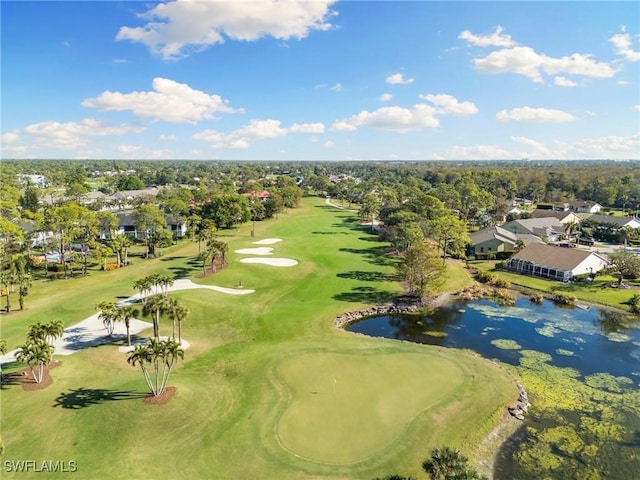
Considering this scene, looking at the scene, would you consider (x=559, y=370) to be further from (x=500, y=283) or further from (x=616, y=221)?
(x=616, y=221)

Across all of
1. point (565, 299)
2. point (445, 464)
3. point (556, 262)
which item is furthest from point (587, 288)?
point (445, 464)

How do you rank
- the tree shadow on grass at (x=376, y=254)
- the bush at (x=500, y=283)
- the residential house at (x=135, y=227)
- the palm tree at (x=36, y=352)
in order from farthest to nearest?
the residential house at (x=135, y=227)
the tree shadow on grass at (x=376, y=254)
the bush at (x=500, y=283)
the palm tree at (x=36, y=352)

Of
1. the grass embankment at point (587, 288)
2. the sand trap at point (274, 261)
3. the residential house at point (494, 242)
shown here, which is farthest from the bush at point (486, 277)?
the sand trap at point (274, 261)

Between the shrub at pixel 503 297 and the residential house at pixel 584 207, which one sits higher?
the residential house at pixel 584 207

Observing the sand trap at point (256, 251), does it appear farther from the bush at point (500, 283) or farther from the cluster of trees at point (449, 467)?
the cluster of trees at point (449, 467)

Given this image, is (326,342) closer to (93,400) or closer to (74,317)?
(93,400)

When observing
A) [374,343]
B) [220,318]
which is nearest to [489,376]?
[374,343]

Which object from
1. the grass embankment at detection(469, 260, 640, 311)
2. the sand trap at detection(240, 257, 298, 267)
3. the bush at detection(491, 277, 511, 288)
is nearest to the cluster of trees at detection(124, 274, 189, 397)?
the sand trap at detection(240, 257, 298, 267)

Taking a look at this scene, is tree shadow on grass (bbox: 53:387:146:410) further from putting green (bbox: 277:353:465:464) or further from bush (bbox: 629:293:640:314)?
bush (bbox: 629:293:640:314)
